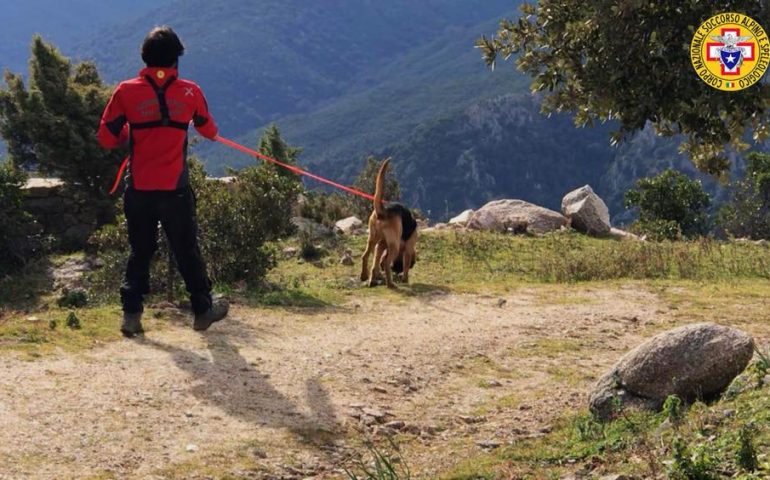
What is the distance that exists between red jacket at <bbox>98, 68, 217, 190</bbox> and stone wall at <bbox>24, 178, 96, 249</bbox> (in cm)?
1613

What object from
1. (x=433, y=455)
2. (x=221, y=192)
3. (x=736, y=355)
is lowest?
(x=433, y=455)

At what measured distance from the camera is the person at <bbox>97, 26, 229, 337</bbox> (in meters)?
7.55

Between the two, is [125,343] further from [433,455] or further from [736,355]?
[736,355]

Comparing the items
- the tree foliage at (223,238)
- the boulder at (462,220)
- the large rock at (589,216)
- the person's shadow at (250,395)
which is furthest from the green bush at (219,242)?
the large rock at (589,216)

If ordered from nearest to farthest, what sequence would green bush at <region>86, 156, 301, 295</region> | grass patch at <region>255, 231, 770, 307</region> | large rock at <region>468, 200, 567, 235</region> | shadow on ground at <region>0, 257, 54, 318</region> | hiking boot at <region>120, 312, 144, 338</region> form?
hiking boot at <region>120, 312, 144, 338</region> → green bush at <region>86, 156, 301, 295</region> → grass patch at <region>255, 231, 770, 307</region> → shadow on ground at <region>0, 257, 54, 318</region> → large rock at <region>468, 200, 567, 235</region>

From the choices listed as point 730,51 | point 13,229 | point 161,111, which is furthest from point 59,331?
point 13,229

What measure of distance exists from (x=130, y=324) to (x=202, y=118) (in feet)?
7.77

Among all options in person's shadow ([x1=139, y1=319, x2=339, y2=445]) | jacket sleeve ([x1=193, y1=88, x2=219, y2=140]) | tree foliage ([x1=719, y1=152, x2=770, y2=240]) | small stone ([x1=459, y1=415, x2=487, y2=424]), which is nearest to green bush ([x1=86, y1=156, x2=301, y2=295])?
person's shadow ([x1=139, y1=319, x2=339, y2=445])

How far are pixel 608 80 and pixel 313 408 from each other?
366 centimetres

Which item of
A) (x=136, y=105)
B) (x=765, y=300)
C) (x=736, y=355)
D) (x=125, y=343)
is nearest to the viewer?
(x=736, y=355)

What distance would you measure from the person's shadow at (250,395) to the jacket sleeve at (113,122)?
219 cm

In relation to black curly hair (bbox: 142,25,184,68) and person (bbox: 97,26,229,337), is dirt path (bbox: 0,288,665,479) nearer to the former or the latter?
person (bbox: 97,26,229,337)

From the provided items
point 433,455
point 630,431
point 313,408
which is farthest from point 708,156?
point 313,408

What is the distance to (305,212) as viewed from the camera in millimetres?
23688
